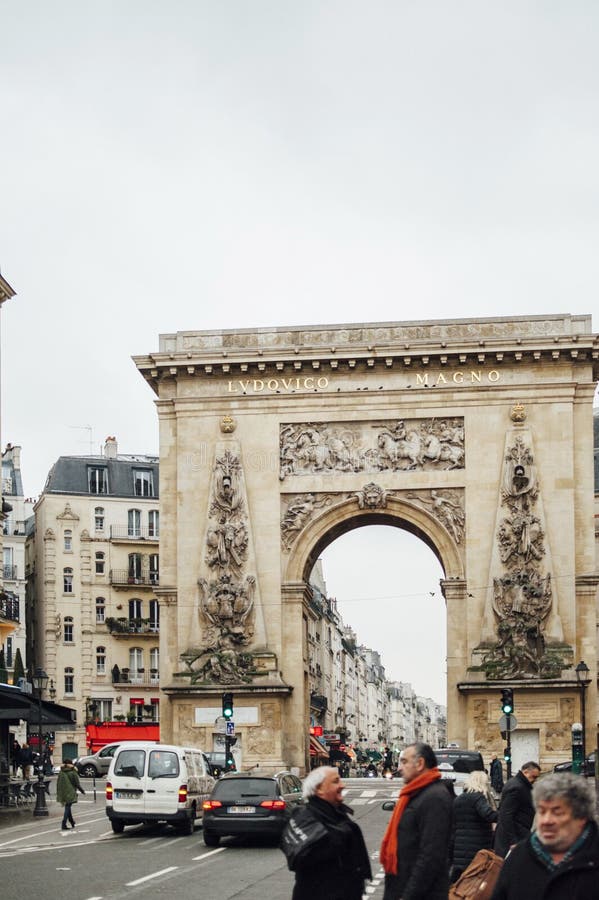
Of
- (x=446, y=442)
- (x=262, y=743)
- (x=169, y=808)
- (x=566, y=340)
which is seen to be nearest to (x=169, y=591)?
(x=262, y=743)

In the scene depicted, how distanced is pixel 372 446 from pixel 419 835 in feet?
147

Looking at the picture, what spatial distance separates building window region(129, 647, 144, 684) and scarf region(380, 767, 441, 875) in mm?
71924

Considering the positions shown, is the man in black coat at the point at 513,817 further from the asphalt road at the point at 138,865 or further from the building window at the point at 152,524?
the building window at the point at 152,524

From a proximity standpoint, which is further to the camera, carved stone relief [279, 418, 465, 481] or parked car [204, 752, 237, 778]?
carved stone relief [279, 418, 465, 481]

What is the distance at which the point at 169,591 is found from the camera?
54.7 m

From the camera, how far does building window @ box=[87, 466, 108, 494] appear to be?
3300 inches

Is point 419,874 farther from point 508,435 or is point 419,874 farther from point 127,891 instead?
point 508,435

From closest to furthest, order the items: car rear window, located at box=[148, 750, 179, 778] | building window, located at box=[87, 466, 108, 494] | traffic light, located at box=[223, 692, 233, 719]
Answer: car rear window, located at box=[148, 750, 179, 778] < traffic light, located at box=[223, 692, 233, 719] < building window, located at box=[87, 466, 108, 494]

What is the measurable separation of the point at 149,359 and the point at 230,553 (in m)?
7.80

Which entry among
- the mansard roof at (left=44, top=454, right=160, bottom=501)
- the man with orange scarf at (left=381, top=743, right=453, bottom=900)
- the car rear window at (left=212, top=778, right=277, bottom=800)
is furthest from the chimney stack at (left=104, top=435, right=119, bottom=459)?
the man with orange scarf at (left=381, top=743, right=453, bottom=900)

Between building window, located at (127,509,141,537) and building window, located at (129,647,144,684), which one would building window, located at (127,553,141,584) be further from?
building window, located at (129,647,144,684)

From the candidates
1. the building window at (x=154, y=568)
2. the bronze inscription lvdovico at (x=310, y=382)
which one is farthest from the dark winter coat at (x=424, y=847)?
the building window at (x=154, y=568)

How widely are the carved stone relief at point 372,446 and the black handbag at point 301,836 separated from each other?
44646mm

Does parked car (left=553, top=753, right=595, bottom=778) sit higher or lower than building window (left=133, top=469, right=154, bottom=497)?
lower
